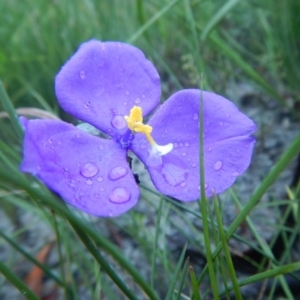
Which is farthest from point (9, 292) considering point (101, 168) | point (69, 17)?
point (69, 17)

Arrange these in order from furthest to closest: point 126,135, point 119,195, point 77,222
Result: point 126,135 → point 119,195 → point 77,222

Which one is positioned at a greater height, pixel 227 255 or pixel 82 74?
pixel 82 74

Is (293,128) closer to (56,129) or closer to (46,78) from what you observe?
(46,78)

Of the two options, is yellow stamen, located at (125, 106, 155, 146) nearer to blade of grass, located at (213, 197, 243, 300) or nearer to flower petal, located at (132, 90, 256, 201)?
flower petal, located at (132, 90, 256, 201)

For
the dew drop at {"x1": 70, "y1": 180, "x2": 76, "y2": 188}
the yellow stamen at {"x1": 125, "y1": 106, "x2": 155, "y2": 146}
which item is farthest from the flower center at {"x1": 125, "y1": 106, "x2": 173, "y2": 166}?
the dew drop at {"x1": 70, "y1": 180, "x2": 76, "y2": 188}

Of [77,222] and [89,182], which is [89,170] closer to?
[89,182]

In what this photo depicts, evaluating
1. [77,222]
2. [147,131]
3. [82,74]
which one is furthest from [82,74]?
[77,222]

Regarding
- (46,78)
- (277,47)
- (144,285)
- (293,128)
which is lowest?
(293,128)
